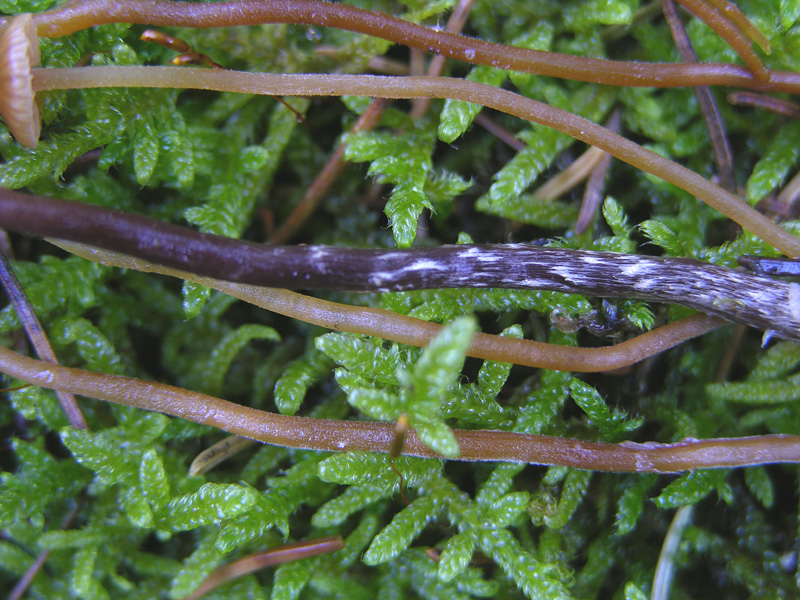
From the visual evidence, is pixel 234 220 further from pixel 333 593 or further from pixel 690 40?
pixel 690 40

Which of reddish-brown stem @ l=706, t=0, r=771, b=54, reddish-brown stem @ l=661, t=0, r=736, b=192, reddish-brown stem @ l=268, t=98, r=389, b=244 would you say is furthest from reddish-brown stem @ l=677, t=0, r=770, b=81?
reddish-brown stem @ l=268, t=98, r=389, b=244

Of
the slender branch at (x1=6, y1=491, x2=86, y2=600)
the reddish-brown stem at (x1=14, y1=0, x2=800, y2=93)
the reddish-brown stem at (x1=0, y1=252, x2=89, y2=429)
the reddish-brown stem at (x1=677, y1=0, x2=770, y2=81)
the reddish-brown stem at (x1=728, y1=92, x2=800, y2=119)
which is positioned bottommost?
the slender branch at (x1=6, y1=491, x2=86, y2=600)

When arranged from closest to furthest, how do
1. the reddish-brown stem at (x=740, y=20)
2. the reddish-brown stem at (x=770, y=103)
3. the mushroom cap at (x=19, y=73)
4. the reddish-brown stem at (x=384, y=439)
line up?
the mushroom cap at (x=19, y=73) < the reddish-brown stem at (x=384, y=439) < the reddish-brown stem at (x=740, y=20) < the reddish-brown stem at (x=770, y=103)

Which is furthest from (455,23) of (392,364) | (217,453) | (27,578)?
(27,578)

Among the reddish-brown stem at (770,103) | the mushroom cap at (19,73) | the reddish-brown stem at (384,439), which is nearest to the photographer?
the mushroom cap at (19,73)

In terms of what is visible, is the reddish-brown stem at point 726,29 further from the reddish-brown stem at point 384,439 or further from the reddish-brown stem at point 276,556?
the reddish-brown stem at point 276,556

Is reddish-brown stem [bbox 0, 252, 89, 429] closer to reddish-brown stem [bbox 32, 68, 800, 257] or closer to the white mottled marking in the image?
reddish-brown stem [bbox 32, 68, 800, 257]

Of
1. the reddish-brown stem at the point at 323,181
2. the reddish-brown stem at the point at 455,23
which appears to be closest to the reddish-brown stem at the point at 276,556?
the reddish-brown stem at the point at 323,181
